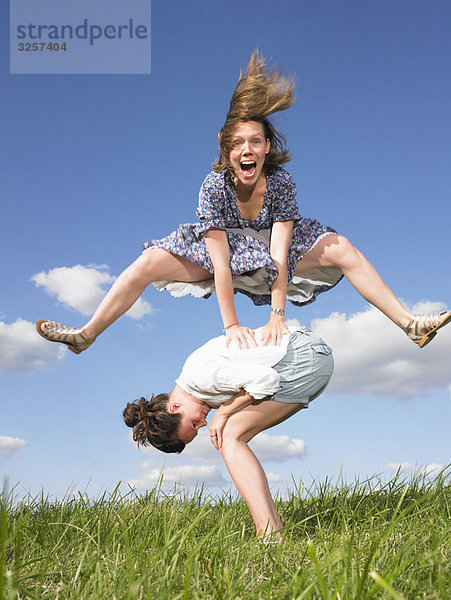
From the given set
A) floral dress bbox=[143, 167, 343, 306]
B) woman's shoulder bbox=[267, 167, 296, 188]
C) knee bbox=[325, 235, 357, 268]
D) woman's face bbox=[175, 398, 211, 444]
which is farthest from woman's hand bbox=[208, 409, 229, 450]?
woman's shoulder bbox=[267, 167, 296, 188]

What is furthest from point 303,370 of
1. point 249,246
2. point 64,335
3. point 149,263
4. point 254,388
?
point 64,335

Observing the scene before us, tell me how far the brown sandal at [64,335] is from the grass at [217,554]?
3.83 feet

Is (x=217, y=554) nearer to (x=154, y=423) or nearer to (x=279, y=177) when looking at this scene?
(x=154, y=423)

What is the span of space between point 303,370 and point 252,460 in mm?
598

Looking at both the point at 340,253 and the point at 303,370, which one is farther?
the point at 340,253

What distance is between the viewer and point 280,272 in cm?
404

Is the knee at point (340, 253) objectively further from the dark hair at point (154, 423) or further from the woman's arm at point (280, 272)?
the dark hair at point (154, 423)

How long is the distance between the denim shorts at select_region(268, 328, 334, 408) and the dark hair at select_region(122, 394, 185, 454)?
78cm

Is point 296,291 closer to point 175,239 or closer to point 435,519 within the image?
point 175,239

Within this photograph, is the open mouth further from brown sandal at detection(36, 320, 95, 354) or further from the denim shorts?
brown sandal at detection(36, 320, 95, 354)

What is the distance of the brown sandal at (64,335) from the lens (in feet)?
14.8

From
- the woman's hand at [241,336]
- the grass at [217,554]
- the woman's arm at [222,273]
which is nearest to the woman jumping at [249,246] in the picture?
the woman's arm at [222,273]

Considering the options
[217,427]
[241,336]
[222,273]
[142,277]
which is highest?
[142,277]

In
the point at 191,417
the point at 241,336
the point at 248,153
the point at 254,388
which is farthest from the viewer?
the point at 248,153
